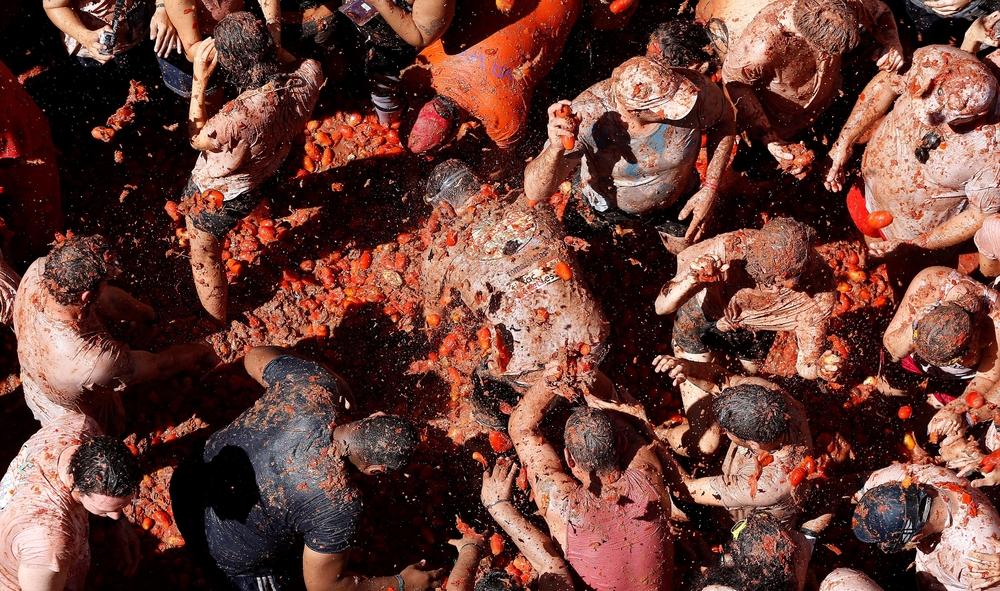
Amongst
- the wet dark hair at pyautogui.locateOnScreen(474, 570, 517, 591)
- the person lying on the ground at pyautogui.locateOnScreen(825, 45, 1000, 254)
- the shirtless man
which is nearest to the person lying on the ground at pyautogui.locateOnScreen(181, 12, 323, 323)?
the shirtless man

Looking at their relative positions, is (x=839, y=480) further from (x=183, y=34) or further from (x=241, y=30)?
(x=183, y=34)

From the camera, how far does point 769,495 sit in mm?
5848

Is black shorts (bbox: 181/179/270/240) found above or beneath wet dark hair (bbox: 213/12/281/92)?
beneath

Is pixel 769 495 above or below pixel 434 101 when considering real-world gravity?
below

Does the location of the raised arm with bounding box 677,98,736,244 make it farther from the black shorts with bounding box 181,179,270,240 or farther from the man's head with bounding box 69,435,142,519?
the man's head with bounding box 69,435,142,519

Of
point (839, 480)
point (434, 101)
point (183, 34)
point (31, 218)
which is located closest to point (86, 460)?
point (31, 218)

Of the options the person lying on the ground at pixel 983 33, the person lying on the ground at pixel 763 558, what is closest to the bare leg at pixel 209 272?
the person lying on the ground at pixel 763 558

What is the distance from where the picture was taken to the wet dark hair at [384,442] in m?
5.33

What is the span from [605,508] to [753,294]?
1.82 metres

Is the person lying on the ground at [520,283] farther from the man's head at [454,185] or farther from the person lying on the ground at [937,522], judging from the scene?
the person lying on the ground at [937,522]

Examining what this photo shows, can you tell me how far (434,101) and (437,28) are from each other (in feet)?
2.20

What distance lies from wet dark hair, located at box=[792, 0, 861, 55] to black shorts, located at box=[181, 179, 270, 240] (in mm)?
4101

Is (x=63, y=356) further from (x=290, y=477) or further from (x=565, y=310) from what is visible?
(x=565, y=310)

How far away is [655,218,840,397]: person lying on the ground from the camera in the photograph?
19.3ft
